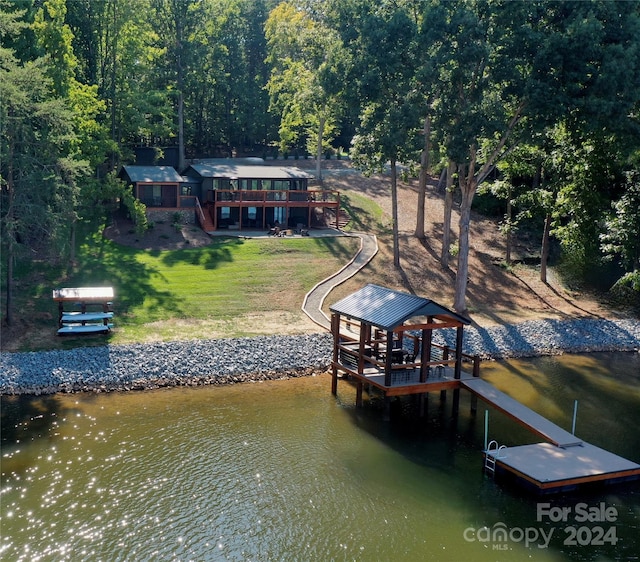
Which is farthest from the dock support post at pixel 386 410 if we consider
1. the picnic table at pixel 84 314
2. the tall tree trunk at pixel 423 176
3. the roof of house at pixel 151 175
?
the roof of house at pixel 151 175

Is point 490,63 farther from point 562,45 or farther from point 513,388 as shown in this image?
point 513,388

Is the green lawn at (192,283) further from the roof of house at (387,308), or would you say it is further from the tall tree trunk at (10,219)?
the roof of house at (387,308)

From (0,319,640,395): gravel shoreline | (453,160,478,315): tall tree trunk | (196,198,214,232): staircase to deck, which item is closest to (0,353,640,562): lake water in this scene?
(0,319,640,395): gravel shoreline

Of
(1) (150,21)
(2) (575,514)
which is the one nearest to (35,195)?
(2) (575,514)

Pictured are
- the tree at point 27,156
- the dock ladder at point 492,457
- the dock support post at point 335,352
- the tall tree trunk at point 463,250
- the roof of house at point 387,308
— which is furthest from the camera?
the tall tree trunk at point 463,250

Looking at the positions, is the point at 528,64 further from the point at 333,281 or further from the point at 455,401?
the point at 455,401

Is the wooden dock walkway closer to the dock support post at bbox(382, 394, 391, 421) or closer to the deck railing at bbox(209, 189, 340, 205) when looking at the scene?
the dock support post at bbox(382, 394, 391, 421)

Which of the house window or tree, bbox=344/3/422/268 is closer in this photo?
tree, bbox=344/3/422/268
